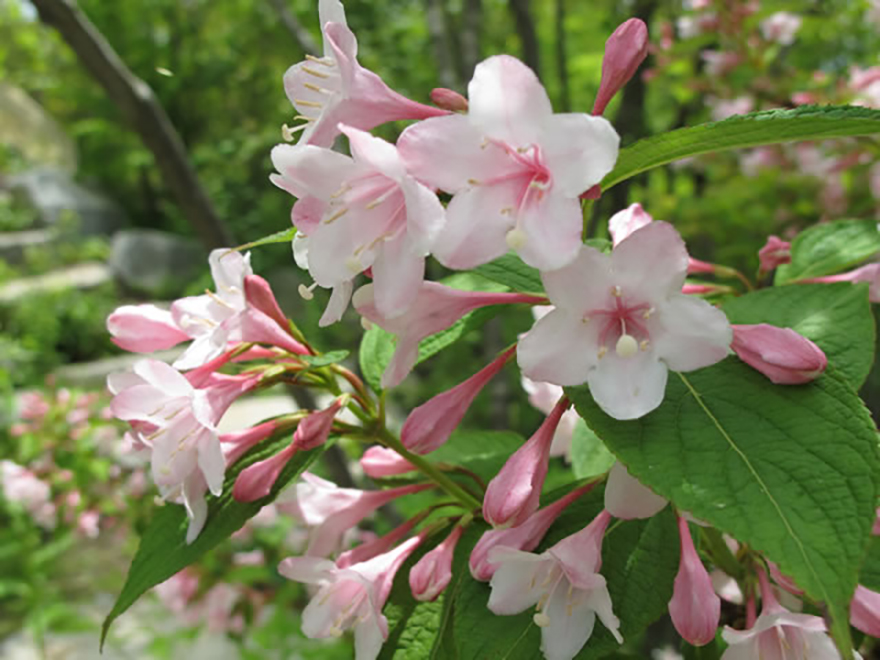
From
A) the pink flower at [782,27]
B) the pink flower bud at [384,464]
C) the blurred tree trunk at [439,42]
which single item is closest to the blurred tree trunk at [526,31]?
the blurred tree trunk at [439,42]

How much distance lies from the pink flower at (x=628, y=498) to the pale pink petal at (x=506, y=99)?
30cm

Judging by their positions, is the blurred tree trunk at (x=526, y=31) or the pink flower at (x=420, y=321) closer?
the pink flower at (x=420, y=321)

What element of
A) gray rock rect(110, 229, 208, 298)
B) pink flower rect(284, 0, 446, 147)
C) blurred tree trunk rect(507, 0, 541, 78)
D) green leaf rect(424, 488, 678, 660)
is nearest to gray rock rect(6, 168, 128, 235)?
gray rock rect(110, 229, 208, 298)

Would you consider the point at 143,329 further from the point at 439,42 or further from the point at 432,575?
the point at 439,42

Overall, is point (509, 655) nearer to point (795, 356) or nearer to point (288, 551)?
point (795, 356)

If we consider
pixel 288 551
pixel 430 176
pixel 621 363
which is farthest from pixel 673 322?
pixel 288 551

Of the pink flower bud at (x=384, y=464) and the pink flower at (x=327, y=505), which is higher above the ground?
the pink flower bud at (x=384, y=464)

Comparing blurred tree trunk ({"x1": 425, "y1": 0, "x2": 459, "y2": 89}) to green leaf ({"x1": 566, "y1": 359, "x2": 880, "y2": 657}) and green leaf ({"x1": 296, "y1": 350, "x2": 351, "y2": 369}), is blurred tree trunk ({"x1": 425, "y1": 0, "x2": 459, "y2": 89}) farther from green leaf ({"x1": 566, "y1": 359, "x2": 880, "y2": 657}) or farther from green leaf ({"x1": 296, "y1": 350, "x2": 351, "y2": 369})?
green leaf ({"x1": 566, "y1": 359, "x2": 880, "y2": 657})

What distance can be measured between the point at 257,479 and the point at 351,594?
169 millimetres

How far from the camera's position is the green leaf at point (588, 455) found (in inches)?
36.8

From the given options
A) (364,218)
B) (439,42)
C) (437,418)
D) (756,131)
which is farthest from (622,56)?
(439,42)

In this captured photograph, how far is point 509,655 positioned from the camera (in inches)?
26.0

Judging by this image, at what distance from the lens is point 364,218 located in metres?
0.60

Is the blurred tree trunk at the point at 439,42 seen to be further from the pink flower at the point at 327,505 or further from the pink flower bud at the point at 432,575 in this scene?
the pink flower bud at the point at 432,575
